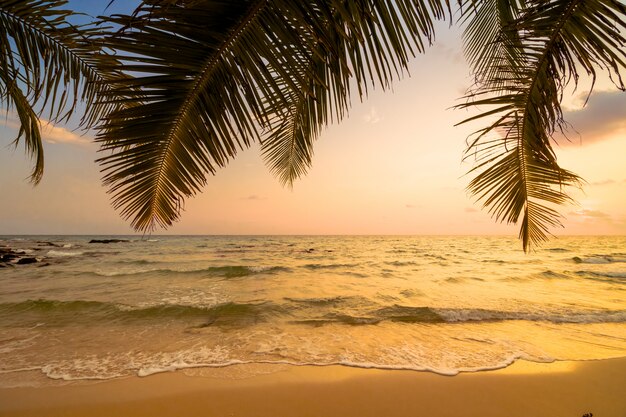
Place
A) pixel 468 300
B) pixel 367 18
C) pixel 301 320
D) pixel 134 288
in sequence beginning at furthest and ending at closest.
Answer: pixel 134 288, pixel 468 300, pixel 301 320, pixel 367 18

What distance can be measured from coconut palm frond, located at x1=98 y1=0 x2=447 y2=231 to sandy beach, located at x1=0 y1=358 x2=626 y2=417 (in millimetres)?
2790

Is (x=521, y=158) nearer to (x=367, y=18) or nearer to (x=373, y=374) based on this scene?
(x=367, y=18)

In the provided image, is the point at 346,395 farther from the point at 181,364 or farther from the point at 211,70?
the point at 211,70

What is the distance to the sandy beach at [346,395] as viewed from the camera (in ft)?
11.3

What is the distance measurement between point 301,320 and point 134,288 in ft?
23.0

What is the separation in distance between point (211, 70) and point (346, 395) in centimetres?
370

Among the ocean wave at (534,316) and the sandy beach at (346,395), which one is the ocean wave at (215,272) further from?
the sandy beach at (346,395)

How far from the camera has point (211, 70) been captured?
1.34m

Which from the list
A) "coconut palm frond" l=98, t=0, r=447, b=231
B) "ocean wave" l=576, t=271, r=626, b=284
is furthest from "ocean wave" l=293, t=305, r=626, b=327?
"ocean wave" l=576, t=271, r=626, b=284

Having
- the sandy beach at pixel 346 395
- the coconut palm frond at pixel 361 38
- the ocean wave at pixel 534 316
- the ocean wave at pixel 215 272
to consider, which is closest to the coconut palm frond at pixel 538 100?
the coconut palm frond at pixel 361 38

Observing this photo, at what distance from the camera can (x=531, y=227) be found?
9.80ft

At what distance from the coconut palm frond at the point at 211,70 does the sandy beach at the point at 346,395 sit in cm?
279

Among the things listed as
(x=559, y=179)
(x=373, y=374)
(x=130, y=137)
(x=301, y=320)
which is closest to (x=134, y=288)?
(x=301, y=320)

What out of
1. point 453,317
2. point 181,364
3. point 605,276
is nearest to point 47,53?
point 181,364
